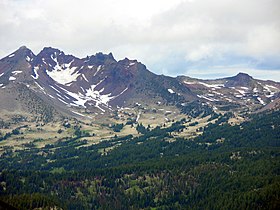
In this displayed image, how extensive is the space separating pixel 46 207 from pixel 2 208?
85.7 meters

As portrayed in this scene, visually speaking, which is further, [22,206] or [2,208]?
[22,206]

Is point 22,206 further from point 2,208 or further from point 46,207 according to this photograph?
point 2,208

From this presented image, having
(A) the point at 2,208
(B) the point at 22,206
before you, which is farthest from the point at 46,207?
(A) the point at 2,208

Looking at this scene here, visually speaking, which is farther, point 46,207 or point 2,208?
point 46,207

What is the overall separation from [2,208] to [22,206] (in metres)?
79.5

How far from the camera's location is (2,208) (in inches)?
4535

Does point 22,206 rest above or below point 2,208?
below

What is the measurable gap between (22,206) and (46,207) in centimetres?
1192

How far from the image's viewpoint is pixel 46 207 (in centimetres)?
19838

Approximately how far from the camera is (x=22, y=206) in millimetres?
191125

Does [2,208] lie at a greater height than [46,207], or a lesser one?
greater
